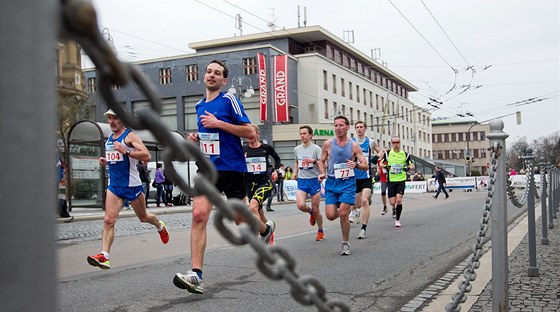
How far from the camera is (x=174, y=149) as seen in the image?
1.07 meters

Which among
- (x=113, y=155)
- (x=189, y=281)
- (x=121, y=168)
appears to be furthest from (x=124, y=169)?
(x=189, y=281)

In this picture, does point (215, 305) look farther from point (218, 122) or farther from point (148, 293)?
point (218, 122)

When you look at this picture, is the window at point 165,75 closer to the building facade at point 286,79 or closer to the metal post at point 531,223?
the building facade at point 286,79

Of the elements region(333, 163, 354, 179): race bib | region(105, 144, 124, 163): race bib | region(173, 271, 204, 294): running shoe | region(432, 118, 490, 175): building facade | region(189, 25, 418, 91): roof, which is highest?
region(189, 25, 418, 91): roof

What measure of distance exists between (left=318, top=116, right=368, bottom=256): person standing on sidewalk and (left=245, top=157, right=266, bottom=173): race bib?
1.03 metres

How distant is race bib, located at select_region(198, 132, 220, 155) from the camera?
5270mm

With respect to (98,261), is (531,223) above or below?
above

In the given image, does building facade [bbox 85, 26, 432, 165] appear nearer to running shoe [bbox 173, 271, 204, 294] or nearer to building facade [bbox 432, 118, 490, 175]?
running shoe [bbox 173, 271, 204, 294]

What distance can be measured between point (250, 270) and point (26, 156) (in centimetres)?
582

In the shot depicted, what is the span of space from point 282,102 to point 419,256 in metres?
36.1

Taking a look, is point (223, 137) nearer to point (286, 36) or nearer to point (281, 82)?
point (281, 82)

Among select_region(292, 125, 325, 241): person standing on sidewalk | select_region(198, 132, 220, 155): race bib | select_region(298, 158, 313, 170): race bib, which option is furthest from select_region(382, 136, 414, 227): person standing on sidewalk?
select_region(198, 132, 220, 155): race bib

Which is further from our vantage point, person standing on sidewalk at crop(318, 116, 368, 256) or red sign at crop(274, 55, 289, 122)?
red sign at crop(274, 55, 289, 122)

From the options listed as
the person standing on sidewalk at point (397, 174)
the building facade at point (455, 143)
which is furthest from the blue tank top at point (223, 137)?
the building facade at point (455, 143)
